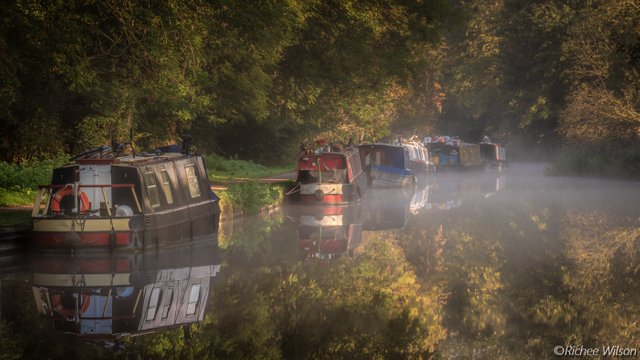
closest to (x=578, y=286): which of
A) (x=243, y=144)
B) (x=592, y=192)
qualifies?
(x=592, y=192)

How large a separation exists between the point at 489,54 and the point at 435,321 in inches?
2616

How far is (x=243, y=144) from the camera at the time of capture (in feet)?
177

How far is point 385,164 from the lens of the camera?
161 ft

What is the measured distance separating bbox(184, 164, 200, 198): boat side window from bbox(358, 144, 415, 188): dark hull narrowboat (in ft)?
76.4

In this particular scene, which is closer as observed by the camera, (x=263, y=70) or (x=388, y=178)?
(x=263, y=70)

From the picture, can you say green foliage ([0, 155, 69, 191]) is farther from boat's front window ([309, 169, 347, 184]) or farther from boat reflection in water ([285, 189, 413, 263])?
boat's front window ([309, 169, 347, 184])

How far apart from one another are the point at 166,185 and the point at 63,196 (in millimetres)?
2753

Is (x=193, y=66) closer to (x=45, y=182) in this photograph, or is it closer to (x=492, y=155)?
(x=45, y=182)

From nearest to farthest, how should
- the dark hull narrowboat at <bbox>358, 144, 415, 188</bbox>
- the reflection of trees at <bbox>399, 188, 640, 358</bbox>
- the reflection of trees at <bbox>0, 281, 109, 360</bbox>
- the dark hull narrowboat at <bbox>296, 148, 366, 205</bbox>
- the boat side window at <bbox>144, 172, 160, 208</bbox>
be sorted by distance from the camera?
the reflection of trees at <bbox>0, 281, 109, 360</bbox>, the reflection of trees at <bbox>399, 188, 640, 358</bbox>, the boat side window at <bbox>144, 172, 160, 208</bbox>, the dark hull narrowboat at <bbox>296, 148, 366, 205</bbox>, the dark hull narrowboat at <bbox>358, 144, 415, 188</bbox>

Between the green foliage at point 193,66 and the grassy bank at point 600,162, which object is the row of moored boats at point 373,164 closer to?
the green foliage at point 193,66

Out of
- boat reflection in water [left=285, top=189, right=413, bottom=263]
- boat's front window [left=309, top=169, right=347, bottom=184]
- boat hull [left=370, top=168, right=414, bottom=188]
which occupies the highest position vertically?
boat's front window [left=309, top=169, right=347, bottom=184]

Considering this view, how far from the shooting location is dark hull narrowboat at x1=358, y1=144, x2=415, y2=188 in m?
48.5

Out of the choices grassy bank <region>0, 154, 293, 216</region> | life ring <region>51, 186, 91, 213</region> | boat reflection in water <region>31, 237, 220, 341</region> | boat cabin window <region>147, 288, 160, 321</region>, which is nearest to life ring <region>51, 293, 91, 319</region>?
boat reflection in water <region>31, 237, 220, 341</region>

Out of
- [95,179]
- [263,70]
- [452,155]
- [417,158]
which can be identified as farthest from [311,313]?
[452,155]
